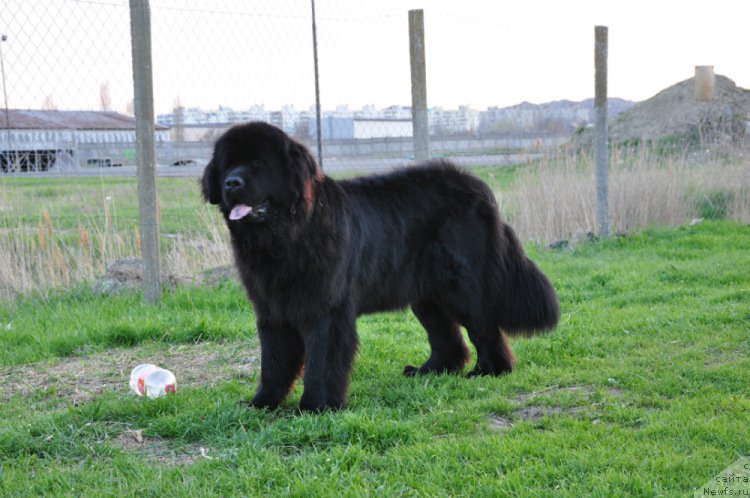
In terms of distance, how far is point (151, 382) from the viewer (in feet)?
15.3

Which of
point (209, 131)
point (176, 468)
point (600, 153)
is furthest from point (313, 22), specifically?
point (176, 468)

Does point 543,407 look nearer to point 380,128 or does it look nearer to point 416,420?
point 416,420

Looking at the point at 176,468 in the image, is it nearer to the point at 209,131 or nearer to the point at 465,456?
the point at 465,456

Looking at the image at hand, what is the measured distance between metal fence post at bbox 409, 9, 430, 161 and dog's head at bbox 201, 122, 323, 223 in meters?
3.49

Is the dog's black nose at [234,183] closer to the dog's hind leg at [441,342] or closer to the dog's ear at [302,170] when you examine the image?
the dog's ear at [302,170]

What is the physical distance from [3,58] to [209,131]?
2.14 metres

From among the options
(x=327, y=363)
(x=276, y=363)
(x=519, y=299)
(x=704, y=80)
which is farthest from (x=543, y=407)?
(x=704, y=80)

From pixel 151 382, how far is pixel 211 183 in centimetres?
134

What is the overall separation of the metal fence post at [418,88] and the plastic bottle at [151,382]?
377cm

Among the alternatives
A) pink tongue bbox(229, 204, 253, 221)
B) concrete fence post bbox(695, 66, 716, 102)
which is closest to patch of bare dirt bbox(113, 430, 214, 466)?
pink tongue bbox(229, 204, 253, 221)

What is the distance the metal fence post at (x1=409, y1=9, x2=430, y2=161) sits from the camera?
7598 millimetres

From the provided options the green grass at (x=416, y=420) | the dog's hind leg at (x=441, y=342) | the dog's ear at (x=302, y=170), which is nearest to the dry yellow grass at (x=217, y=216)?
the green grass at (x=416, y=420)

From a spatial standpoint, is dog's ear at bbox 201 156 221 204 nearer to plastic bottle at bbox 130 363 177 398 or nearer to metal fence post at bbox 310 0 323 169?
plastic bottle at bbox 130 363 177 398

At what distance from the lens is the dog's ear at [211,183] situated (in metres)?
4.25
